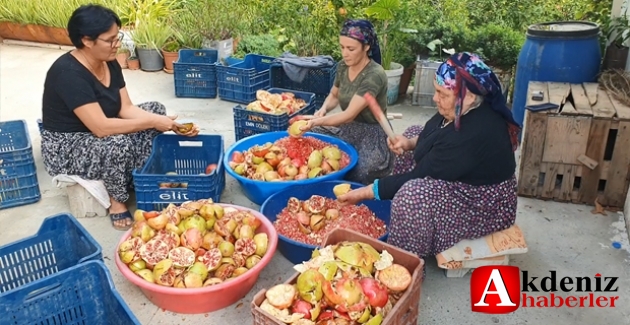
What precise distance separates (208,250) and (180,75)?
3535 mm

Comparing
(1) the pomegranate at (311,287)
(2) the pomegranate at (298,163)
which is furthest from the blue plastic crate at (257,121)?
(1) the pomegranate at (311,287)

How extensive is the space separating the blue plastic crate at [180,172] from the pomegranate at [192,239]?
1.77 feet

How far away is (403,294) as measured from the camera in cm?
206

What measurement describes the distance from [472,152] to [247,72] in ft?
10.7

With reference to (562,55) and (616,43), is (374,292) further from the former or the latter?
(616,43)

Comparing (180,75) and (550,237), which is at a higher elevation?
(180,75)

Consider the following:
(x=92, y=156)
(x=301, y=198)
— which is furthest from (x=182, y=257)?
(x=92, y=156)

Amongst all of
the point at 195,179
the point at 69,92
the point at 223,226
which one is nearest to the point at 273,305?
the point at 223,226

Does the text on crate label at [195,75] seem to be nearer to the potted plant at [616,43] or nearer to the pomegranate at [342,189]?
the pomegranate at [342,189]

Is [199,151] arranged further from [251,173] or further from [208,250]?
[208,250]

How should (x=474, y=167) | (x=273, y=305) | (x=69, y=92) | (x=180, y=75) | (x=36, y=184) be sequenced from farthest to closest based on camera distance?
(x=180, y=75), (x=36, y=184), (x=69, y=92), (x=474, y=167), (x=273, y=305)

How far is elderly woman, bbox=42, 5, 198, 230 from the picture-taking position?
3064 millimetres

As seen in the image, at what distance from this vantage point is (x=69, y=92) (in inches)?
121

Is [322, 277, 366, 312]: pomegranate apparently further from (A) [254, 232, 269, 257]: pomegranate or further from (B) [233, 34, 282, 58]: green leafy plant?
(B) [233, 34, 282, 58]: green leafy plant
